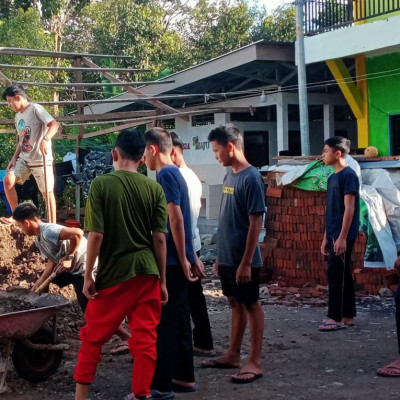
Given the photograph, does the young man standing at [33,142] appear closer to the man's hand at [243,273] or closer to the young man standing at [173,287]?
the young man standing at [173,287]

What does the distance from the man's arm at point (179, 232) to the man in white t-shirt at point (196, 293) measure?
83 cm

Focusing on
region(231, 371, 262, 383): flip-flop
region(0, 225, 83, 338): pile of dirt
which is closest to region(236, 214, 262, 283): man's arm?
region(231, 371, 262, 383): flip-flop

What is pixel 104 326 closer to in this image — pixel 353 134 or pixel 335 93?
pixel 335 93

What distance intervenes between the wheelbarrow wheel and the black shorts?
141 cm

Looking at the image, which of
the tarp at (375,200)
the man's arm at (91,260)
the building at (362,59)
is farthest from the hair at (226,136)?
the building at (362,59)

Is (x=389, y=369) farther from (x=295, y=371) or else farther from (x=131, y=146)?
(x=131, y=146)

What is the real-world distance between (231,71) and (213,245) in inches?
148

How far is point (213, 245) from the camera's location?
14797 millimetres

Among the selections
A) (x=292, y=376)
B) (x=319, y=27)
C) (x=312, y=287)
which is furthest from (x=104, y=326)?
(x=319, y=27)

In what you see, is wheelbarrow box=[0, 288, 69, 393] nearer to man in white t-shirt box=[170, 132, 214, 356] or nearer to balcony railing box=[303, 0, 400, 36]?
man in white t-shirt box=[170, 132, 214, 356]

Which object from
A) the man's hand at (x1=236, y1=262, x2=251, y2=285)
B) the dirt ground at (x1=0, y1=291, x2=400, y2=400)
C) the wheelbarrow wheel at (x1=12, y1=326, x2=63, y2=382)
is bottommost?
the dirt ground at (x1=0, y1=291, x2=400, y2=400)

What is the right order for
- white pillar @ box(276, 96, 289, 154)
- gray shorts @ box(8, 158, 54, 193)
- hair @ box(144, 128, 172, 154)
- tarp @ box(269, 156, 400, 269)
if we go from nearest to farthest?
hair @ box(144, 128, 172, 154), gray shorts @ box(8, 158, 54, 193), tarp @ box(269, 156, 400, 269), white pillar @ box(276, 96, 289, 154)

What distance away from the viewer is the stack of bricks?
10.3 meters

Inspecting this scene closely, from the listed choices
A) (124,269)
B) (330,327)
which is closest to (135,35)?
(330,327)
